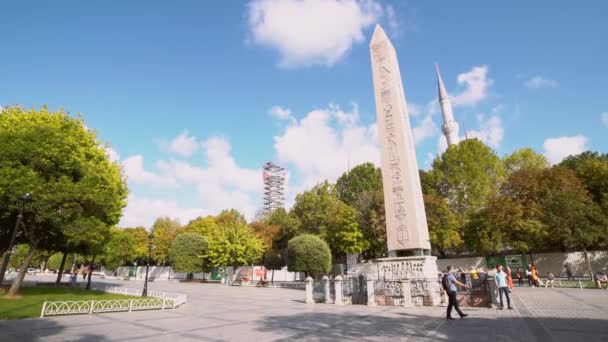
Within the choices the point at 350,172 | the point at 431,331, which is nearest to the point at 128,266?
the point at 350,172

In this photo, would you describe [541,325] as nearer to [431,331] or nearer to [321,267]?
[431,331]

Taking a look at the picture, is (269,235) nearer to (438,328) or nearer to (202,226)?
(202,226)

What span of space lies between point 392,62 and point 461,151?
22628mm

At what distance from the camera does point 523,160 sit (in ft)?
131

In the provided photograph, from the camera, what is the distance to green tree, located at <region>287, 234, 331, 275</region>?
3155cm

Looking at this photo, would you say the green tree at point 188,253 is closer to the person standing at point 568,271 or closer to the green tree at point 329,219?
the green tree at point 329,219

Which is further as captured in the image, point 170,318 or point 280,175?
point 280,175

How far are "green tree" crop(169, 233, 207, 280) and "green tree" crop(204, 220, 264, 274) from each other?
331 cm

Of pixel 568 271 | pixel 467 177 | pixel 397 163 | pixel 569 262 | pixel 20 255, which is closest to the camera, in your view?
pixel 397 163

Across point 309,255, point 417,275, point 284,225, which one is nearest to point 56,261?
point 284,225

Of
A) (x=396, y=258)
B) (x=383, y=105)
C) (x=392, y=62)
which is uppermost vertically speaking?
(x=392, y=62)

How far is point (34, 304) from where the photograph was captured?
14.3m

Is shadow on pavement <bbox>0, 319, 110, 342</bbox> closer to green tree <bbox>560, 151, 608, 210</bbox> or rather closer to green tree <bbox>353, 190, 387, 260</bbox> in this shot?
green tree <bbox>353, 190, 387, 260</bbox>

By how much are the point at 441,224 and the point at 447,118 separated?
25.2 metres
